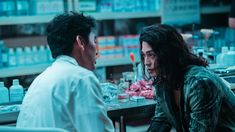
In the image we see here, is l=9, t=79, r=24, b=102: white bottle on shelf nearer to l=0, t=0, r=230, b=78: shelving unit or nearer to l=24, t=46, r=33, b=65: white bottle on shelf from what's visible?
l=0, t=0, r=230, b=78: shelving unit

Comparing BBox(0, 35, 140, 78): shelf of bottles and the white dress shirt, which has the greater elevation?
the white dress shirt

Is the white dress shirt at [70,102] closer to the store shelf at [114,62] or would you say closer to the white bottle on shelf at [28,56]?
the white bottle on shelf at [28,56]

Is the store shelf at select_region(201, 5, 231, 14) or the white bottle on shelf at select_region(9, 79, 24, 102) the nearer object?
the white bottle on shelf at select_region(9, 79, 24, 102)

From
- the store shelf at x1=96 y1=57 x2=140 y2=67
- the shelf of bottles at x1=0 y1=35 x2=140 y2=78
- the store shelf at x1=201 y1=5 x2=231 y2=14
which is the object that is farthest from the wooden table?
the store shelf at x1=201 y1=5 x2=231 y2=14

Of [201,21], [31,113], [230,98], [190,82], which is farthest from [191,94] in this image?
[201,21]

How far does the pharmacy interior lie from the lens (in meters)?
3.11

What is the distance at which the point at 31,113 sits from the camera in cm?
156

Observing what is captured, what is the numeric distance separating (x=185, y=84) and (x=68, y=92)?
0.62m

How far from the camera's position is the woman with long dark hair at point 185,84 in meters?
1.82

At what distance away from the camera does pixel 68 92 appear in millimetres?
1485

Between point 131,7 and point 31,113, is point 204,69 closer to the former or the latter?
point 31,113

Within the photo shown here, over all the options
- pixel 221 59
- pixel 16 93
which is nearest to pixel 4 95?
pixel 16 93

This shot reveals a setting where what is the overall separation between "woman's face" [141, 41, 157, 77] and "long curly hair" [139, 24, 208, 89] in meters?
0.02

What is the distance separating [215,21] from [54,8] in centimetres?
216
